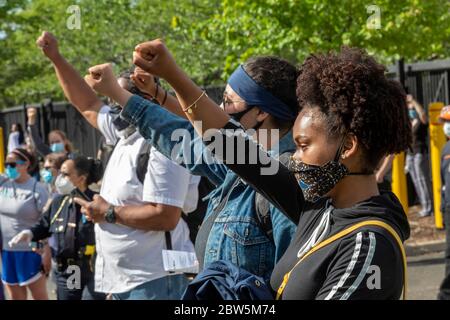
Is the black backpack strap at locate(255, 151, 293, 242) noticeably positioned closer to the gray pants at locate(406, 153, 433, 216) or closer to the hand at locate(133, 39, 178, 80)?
the hand at locate(133, 39, 178, 80)

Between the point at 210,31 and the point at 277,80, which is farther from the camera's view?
the point at 210,31

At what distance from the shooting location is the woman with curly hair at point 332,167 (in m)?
2.23

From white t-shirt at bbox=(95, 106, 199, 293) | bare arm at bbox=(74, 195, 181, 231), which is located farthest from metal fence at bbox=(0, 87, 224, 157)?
bare arm at bbox=(74, 195, 181, 231)

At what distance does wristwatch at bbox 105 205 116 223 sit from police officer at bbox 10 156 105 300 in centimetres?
155

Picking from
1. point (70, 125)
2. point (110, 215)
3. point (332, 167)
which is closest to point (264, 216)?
point (332, 167)

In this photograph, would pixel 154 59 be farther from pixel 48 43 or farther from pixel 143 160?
pixel 143 160

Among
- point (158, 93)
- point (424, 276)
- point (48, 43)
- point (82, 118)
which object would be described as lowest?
point (424, 276)

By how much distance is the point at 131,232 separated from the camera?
446cm

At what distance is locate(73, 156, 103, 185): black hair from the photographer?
6510 mm

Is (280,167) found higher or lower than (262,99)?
lower

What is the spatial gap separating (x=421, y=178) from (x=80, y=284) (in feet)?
28.1

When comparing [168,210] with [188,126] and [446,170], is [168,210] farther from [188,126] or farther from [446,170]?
[446,170]

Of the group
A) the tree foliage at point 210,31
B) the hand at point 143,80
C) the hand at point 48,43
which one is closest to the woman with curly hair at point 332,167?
the hand at point 143,80

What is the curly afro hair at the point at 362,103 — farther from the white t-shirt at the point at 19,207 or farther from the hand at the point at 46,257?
the white t-shirt at the point at 19,207
